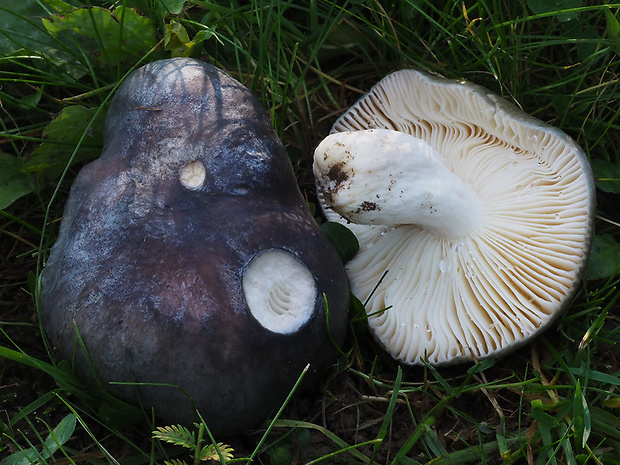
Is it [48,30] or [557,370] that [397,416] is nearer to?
[557,370]

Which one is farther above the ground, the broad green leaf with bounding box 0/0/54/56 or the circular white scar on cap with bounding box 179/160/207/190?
the broad green leaf with bounding box 0/0/54/56

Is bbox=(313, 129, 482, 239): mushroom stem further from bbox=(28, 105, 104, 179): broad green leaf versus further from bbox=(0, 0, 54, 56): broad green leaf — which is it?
bbox=(0, 0, 54, 56): broad green leaf

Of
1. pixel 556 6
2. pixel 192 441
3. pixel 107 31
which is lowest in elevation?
pixel 192 441

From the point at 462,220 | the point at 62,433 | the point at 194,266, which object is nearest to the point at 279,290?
the point at 194,266

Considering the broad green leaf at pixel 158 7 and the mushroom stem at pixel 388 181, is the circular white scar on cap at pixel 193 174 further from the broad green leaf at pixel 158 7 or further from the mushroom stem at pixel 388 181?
the broad green leaf at pixel 158 7

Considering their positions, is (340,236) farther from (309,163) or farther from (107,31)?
(107,31)

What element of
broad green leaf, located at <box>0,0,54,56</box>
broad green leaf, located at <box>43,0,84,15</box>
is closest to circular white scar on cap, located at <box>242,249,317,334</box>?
broad green leaf, located at <box>43,0,84,15</box>
